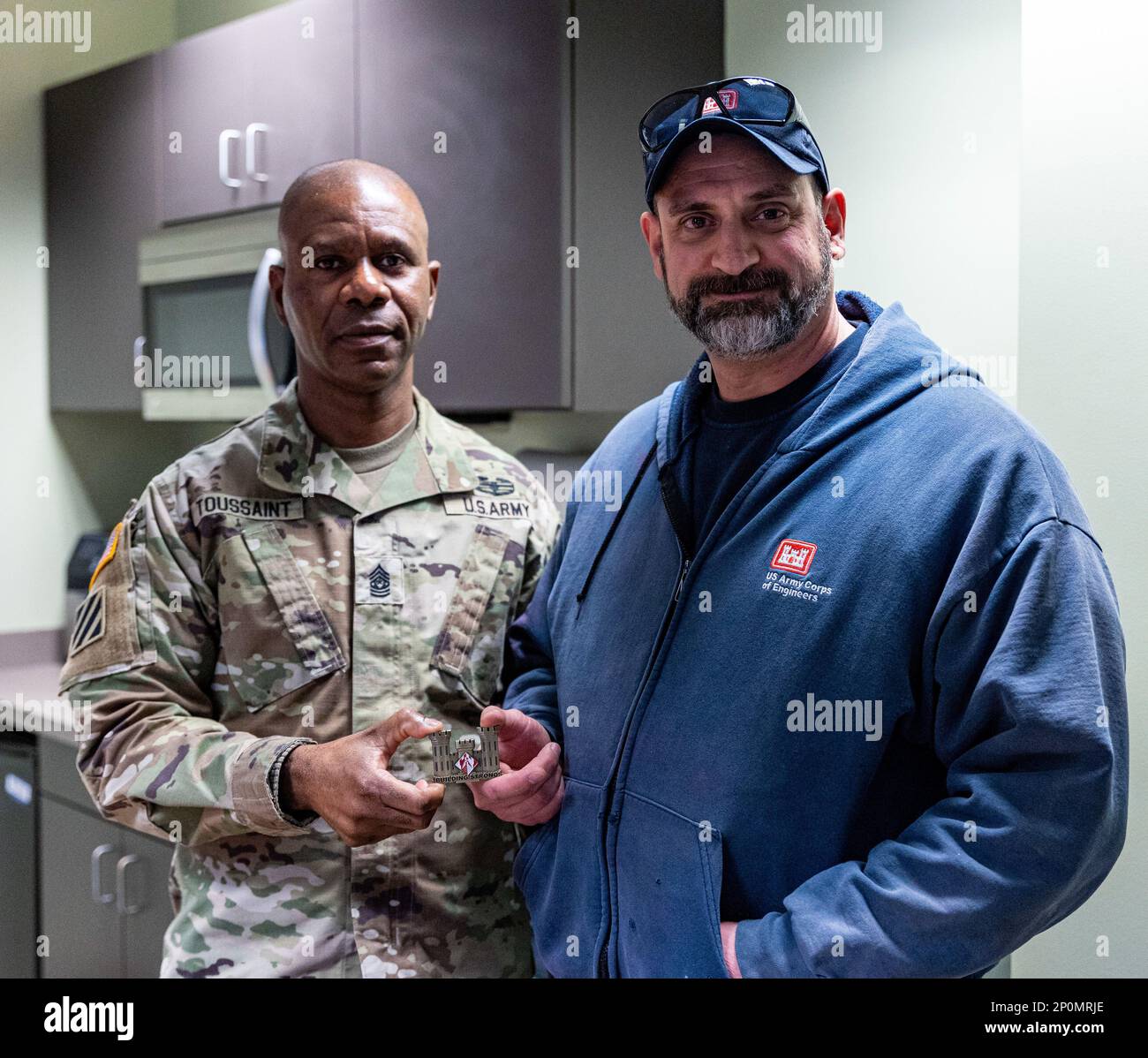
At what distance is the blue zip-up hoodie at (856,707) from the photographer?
83 cm

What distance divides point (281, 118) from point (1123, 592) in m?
1.60

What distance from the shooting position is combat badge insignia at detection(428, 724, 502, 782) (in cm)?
103

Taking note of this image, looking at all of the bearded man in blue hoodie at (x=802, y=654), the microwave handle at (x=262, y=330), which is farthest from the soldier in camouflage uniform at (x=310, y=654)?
the microwave handle at (x=262, y=330)

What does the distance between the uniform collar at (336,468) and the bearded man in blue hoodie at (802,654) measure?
196 millimetres

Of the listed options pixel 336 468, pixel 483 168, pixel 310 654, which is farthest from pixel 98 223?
pixel 310 654

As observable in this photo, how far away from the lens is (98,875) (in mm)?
2068

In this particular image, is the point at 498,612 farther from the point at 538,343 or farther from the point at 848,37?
the point at 848,37

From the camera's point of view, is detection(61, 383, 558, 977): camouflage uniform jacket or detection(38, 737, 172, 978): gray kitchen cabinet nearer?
A: detection(61, 383, 558, 977): camouflage uniform jacket

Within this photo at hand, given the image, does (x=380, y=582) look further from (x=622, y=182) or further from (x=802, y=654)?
(x=622, y=182)

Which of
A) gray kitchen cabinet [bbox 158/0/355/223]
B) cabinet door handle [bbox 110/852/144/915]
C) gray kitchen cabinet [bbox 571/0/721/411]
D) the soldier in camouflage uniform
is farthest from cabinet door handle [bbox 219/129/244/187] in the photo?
cabinet door handle [bbox 110/852/144/915]

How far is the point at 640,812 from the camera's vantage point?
102 centimetres

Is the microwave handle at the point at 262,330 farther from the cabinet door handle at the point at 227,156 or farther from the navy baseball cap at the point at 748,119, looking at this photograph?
the navy baseball cap at the point at 748,119

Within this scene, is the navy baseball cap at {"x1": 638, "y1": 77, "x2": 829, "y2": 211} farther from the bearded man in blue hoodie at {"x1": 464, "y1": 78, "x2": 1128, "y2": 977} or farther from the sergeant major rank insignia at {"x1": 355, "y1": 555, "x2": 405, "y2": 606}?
the sergeant major rank insignia at {"x1": 355, "y1": 555, "x2": 405, "y2": 606}

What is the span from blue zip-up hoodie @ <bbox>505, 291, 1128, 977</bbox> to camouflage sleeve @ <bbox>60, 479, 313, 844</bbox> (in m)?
0.33
